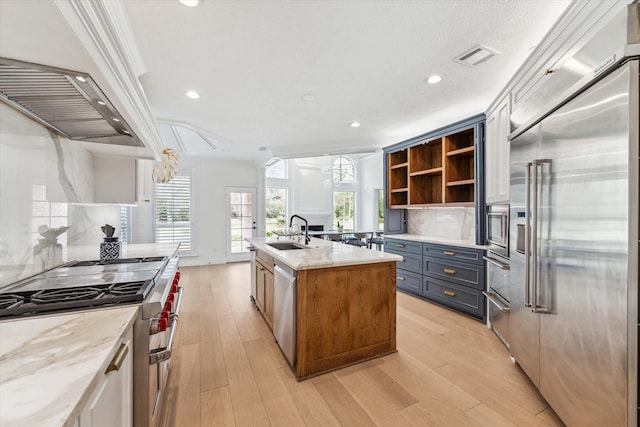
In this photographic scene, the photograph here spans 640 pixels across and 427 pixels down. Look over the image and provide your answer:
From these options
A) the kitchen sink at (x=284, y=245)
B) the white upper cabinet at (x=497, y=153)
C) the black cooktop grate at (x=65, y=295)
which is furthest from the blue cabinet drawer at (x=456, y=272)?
the black cooktop grate at (x=65, y=295)

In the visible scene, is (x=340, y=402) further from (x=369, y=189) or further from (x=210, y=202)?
(x=369, y=189)

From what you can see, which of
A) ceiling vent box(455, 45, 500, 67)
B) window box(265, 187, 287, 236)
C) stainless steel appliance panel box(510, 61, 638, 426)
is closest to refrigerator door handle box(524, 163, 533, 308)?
stainless steel appliance panel box(510, 61, 638, 426)

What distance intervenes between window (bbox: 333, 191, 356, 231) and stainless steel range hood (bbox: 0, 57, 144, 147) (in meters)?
7.95

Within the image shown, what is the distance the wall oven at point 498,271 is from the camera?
7.88ft

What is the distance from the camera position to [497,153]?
279 cm

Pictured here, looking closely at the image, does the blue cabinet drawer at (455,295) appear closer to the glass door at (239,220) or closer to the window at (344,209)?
the glass door at (239,220)

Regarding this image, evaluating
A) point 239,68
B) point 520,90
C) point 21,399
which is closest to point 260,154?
point 239,68

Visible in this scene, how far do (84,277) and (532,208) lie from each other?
105 inches

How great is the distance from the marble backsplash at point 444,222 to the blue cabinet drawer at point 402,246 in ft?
1.90

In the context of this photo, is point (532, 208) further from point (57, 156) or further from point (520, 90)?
point (57, 156)

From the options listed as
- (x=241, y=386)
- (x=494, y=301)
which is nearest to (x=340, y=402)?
(x=241, y=386)

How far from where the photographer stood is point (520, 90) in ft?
7.44

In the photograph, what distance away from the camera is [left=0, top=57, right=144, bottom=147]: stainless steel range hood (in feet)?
3.37

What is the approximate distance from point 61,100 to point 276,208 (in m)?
7.12
